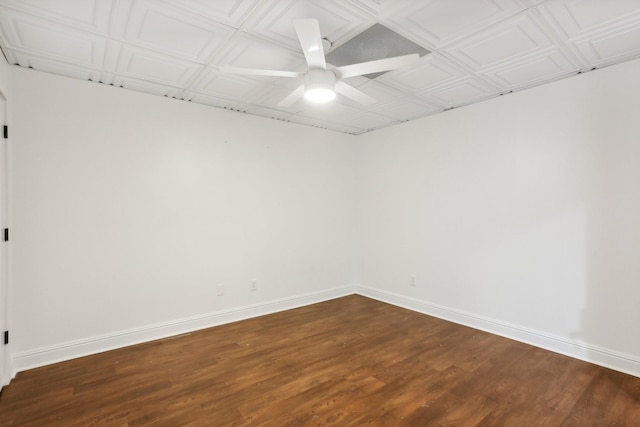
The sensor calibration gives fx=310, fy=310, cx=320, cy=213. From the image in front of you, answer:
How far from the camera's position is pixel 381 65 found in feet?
6.59

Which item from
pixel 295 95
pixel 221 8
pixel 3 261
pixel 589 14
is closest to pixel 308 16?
pixel 221 8

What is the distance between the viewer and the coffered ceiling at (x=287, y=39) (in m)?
1.88

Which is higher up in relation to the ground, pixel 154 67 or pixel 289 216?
pixel 154 67

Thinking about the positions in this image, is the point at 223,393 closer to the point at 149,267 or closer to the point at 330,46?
the point at 149,267

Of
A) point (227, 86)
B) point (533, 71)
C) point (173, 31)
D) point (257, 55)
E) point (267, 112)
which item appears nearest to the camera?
point (173, 31)

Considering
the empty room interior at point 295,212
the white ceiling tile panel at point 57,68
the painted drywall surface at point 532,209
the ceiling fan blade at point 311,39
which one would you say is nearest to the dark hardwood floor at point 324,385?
the empty room interior at point 295,212

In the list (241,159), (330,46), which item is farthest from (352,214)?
(330,46)

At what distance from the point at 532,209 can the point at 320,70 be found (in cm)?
253

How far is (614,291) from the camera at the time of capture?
2645 millimetres

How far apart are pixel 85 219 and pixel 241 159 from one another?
5.60ft

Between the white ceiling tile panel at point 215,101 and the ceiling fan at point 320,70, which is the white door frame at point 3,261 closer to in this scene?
the white ceiling tile panel at point 215,101

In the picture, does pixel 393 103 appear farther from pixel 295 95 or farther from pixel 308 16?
pixel 308 16

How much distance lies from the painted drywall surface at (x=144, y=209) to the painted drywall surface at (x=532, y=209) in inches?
61.8

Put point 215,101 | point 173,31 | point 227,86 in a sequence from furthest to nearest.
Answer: point 215,101 < point 227,86 < point 173,31
